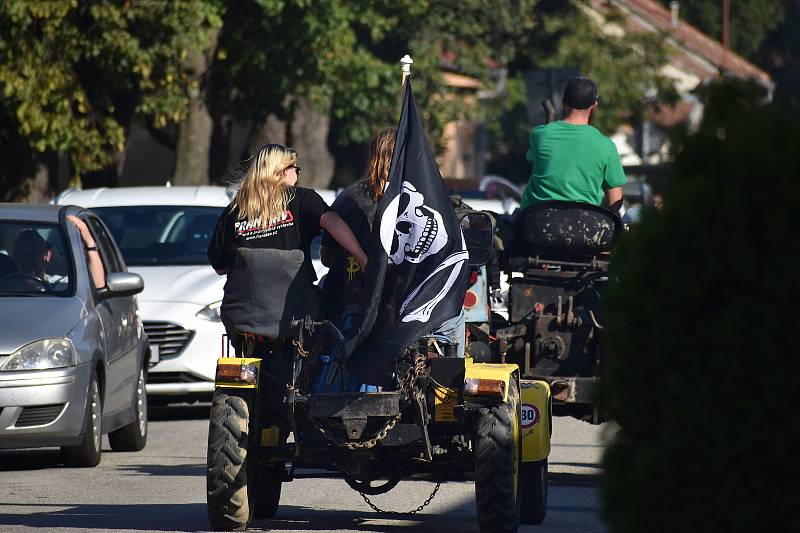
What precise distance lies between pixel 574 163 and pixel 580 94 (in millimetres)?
384

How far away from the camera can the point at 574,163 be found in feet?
30.6

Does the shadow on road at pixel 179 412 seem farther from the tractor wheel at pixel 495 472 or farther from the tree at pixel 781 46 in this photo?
the tree at pixel 781 46

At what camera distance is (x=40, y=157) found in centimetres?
2227

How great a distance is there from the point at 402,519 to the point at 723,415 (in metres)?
4.86

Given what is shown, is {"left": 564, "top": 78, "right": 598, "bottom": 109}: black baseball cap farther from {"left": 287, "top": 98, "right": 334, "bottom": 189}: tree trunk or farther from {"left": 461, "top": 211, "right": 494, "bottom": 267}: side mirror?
{"left": 287, "top": 98, "right": 334, "bottom": 189}: tree trunk

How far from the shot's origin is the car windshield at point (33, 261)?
33.9 ft

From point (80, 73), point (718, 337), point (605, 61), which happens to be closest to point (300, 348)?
point (718, 337)

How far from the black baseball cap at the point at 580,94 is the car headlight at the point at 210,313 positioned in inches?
182

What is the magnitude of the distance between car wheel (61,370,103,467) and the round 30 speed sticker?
308 centimetres

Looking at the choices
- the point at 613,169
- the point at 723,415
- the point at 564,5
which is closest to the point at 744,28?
the point at 564,5

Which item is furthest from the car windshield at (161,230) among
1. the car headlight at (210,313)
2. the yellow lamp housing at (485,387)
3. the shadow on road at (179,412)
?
the yellow lamp housing at (485,387)

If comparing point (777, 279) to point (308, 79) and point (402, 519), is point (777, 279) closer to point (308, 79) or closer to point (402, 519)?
point (402, 519)

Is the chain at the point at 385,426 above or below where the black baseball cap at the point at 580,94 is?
below

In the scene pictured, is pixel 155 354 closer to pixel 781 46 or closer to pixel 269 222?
pixel 269 222
